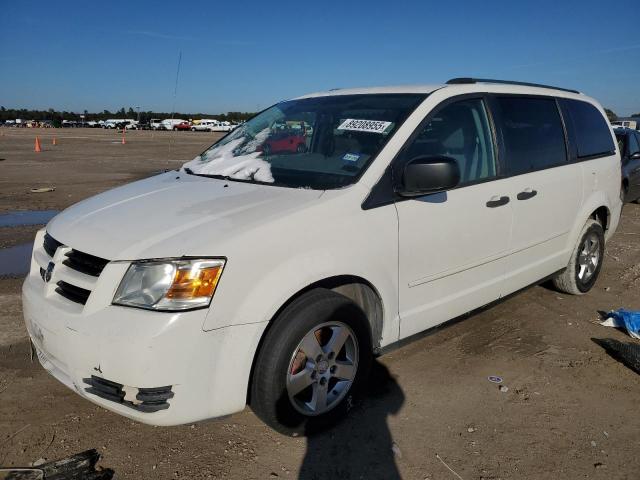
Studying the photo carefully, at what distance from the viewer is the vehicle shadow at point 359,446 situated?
254 centimetres

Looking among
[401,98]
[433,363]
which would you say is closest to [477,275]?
[433,363]

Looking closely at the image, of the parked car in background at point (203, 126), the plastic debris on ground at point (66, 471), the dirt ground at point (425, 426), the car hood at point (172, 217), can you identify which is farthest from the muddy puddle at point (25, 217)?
the parked car in background at point (203, 126)

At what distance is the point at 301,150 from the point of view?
343 cm

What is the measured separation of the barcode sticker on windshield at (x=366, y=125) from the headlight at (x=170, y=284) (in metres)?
1.38

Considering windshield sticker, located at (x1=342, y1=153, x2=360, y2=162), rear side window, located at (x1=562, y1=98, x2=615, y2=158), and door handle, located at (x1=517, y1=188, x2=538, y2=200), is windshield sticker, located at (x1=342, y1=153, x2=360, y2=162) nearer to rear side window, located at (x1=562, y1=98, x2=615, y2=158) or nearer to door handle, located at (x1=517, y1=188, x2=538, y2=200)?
door handle, located at (x1=517, y1=188, x2=538, y2=200)

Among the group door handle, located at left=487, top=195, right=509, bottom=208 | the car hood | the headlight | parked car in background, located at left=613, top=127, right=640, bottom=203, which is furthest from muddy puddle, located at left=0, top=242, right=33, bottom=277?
parked car in background, located at left=613, top=127, right=640, bottom=203

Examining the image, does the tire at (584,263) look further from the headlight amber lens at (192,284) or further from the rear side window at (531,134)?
the headlight amber lens at (192,284)

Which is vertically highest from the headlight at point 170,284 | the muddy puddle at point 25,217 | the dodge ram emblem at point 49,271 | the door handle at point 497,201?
the door handle at point 497,201

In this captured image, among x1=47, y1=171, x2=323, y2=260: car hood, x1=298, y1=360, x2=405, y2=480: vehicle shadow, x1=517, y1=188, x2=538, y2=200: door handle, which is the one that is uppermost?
x1=517, y1=188, x2=538, y2=200: door handle

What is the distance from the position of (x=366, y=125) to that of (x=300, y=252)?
113cm

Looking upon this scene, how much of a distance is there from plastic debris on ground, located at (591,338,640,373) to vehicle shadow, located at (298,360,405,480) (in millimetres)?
1721

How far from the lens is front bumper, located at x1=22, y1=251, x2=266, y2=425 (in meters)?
2.18

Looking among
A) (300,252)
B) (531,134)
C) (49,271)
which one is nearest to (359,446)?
(300,252)

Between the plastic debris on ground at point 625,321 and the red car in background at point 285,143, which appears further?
the plastic debris on ground at point 625,321
